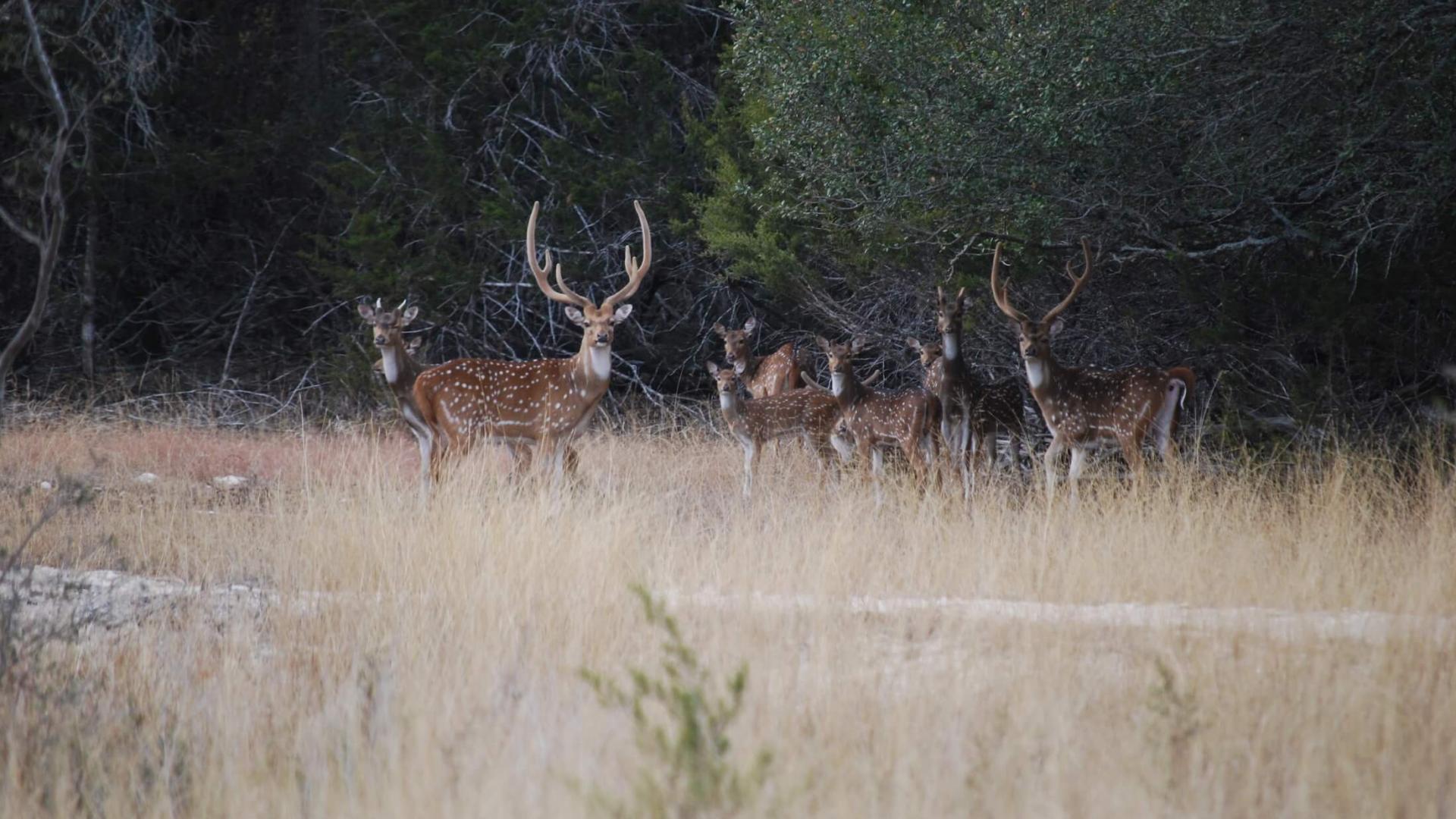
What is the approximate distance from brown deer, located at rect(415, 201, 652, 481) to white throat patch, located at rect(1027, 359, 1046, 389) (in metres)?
2.47

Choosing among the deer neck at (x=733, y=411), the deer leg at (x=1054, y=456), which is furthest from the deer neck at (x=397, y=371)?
the deer leg at (x=1054, y=456)

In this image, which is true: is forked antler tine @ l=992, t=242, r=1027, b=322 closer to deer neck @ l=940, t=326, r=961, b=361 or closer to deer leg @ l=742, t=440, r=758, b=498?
deer neck @ l=940, t=326, r=961, b=361

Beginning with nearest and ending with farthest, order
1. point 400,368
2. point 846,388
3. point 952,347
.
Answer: point 400,368 → point 952,347 → point 846,388

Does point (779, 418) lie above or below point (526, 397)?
below

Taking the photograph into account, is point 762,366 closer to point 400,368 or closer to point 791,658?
point 400,368

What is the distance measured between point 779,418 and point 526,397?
189 centimetres

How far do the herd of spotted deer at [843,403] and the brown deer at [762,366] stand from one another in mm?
1485

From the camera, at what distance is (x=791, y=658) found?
4977 mm

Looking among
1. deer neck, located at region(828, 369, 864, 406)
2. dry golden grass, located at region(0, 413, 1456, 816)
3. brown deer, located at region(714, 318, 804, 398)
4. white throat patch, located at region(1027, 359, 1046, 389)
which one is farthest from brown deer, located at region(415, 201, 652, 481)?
brown deer, located at region(714, 318, 804, 398)

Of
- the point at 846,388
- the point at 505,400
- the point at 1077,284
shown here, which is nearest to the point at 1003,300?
the point at 1077,284

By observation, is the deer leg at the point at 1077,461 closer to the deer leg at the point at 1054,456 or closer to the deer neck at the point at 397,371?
the deer leg at the point at 1054,456

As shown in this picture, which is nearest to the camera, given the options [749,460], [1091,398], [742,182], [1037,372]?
[1091,398]

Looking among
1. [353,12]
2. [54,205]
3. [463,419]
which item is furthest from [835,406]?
[353,12]

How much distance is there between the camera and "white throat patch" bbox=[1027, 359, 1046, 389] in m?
9.43
